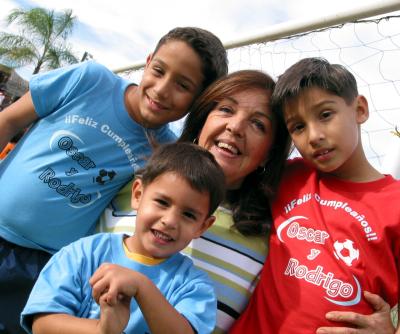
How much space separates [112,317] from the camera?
957 mm

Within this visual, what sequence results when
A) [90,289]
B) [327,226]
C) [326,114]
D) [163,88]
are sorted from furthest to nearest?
[163,88] → [326,114] → [327,226] → [90,289]

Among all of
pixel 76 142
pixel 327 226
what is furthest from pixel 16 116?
pixel 327 226

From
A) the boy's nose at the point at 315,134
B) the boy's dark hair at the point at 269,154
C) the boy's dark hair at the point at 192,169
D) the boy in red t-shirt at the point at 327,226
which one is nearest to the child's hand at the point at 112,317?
the boy's dark hair at the point at 192,169

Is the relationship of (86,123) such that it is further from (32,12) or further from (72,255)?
(32,12)

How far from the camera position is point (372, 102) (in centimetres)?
224

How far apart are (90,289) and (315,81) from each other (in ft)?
3.59

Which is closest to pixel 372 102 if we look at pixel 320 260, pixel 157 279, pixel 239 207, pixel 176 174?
pixel 239 207

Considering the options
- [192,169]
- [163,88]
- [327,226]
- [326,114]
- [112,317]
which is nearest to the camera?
[112,317]

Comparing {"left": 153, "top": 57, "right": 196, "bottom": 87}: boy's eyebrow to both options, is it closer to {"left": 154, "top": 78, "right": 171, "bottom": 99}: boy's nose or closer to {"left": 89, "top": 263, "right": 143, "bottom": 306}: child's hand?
{"left": 154, "top": 78, "right": 171, "bottom": 99}: boy's nose

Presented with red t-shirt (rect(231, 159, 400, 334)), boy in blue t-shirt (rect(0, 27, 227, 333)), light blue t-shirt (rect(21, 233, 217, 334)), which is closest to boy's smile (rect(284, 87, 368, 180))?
red t-shirt (rect(231, 159, 400, 334))

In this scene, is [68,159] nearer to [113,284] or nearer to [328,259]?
[113,284]

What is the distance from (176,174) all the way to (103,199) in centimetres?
60

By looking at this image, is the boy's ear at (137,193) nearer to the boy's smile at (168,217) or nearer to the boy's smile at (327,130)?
the boy's smile at (168,217)

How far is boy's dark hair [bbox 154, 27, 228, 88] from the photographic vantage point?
1811mm
